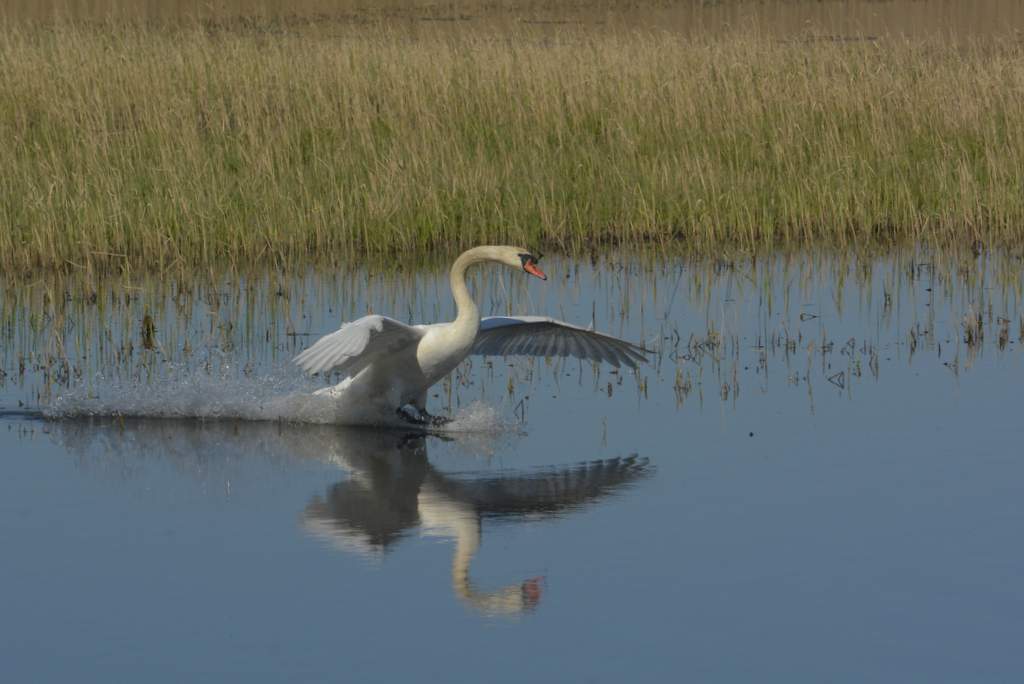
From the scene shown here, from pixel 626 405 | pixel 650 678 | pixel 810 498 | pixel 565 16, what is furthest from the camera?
pixel 565 16

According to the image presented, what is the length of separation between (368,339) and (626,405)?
1.42m

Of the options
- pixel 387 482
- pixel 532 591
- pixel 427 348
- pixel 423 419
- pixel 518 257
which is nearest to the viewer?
pixel 532 591

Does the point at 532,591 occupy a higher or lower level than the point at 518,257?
lower

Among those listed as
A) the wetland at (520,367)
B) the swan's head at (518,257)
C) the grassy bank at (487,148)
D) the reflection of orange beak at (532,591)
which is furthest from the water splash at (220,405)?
the grassy bank at (487,148)

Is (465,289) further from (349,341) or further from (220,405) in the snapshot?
(220,405)

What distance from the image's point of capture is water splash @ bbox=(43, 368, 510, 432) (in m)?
8.04

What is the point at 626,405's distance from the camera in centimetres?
803

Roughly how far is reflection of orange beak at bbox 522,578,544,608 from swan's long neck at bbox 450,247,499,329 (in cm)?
252

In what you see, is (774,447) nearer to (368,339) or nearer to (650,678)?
(368,339)

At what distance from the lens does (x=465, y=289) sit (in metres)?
7.92

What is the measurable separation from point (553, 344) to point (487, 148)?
237 inches

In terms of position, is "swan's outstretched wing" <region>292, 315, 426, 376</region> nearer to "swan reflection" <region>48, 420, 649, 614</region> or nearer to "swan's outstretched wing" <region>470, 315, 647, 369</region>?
"swan reflection" <region>48, 420, 649, 614</region>

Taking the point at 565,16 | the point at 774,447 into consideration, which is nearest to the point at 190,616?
the point at 774,447

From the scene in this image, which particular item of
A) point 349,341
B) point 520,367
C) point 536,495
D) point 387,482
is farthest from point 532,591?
point 520,367
